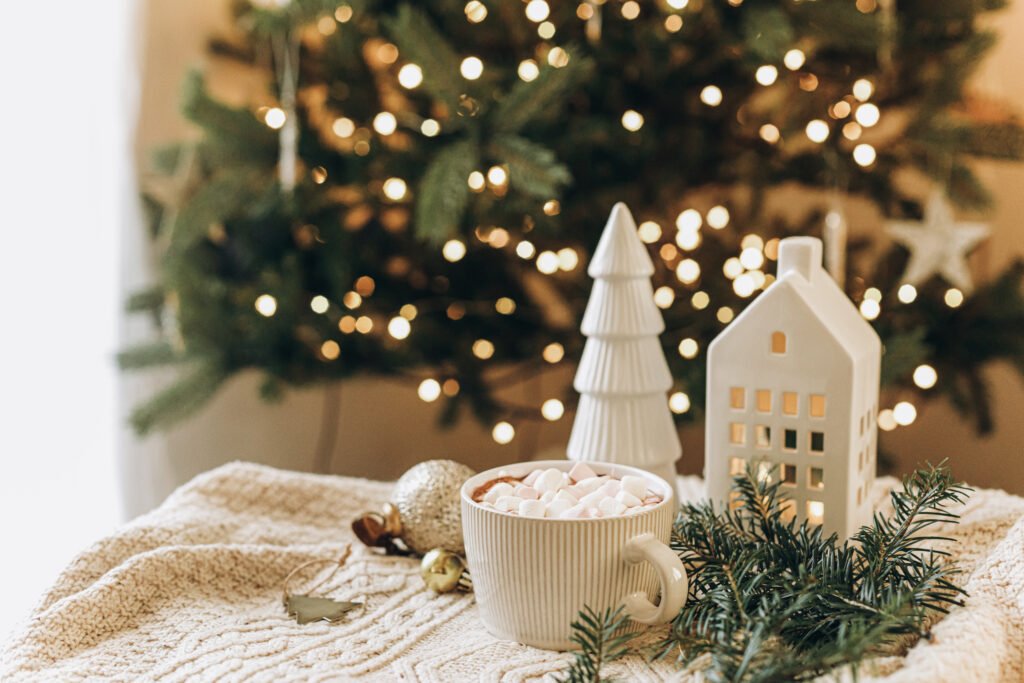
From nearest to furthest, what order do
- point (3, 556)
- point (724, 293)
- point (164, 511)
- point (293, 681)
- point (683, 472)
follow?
point (293, 681) < point (164, 511) < point (724, 293) < point (3, 556) < point (683, 472)

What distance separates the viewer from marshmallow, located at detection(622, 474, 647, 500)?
0.72m

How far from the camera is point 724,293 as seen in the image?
140 cm

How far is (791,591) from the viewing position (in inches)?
25.4

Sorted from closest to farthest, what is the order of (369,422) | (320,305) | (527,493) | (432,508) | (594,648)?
(594,648), (527,493), (432,508), (320,305), (369,422)

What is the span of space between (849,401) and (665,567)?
211 mm

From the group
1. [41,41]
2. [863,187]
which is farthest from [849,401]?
[41,41]

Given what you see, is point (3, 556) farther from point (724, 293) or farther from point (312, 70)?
point (724, 293)

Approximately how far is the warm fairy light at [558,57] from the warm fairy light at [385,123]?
0.86 feet

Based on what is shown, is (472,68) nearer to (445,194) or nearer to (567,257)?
(445,194)

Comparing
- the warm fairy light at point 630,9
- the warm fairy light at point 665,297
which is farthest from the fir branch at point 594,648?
the warm fairy light at point 630,9

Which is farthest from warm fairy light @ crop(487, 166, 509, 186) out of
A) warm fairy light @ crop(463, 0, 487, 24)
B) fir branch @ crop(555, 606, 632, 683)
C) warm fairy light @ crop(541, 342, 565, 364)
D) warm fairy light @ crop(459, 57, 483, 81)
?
fir branch @ crop(555, 606, 632, 683)

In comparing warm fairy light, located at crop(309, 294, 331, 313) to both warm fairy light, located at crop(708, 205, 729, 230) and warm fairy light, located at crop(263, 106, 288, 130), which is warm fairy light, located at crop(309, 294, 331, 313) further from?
warm fairy light, located at crop(708, 205, 729, 230)

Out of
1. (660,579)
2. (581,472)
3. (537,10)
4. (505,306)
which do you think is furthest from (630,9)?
(660,579)

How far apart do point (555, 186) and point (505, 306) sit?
305mm
